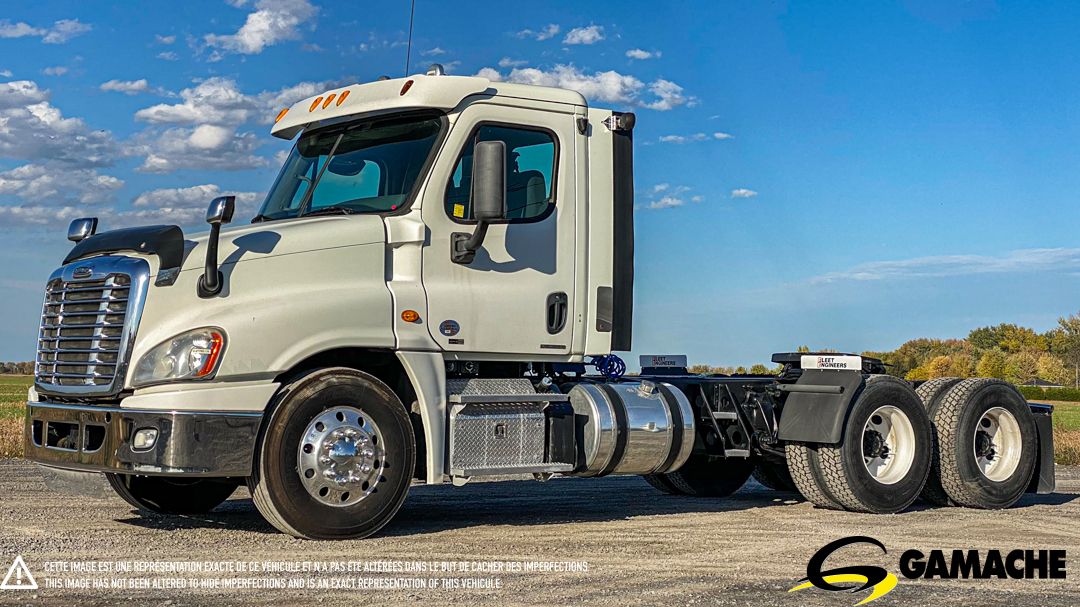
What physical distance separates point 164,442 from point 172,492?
2327mm

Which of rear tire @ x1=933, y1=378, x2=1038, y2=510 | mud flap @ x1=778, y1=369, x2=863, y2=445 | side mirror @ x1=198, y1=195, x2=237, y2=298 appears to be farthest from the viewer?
rear tire @ x1=933, y1=378, x2=1038, y2=510

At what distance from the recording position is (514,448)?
877 cm

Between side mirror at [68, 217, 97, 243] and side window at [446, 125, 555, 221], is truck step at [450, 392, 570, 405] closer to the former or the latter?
side window at [446, 125, 555, 221]

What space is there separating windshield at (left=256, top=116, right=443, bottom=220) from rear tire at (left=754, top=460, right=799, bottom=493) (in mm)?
5772

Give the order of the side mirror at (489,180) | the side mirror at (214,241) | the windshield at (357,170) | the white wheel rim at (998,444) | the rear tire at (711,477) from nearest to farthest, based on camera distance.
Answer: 1. the side mirror at (214,241)
2. the side mirror at (489,180)
3. the windshield at (357,170)
4. the white wheel rim at (998,444)
5. the rear tire at (711,477)

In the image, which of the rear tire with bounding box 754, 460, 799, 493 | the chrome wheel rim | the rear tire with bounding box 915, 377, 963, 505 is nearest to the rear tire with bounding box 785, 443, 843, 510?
the rear tire with bounding box 915, 377, 963, 505

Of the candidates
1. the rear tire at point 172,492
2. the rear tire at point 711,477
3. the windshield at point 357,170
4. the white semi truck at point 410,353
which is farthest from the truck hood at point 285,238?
the rear tire at point 711,477

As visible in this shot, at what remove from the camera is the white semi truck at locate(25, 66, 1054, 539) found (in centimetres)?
750

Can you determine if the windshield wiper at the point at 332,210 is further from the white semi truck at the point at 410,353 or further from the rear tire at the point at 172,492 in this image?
the rear tire at the point at 172,492

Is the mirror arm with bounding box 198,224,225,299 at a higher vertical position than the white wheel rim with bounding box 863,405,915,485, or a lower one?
higher

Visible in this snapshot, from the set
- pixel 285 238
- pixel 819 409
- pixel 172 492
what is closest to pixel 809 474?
pixel 819 409

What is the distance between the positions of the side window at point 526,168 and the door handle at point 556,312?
67cm

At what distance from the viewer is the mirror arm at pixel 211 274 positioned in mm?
7383

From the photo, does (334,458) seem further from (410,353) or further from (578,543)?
(578,543)
